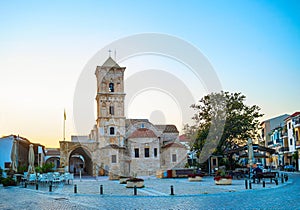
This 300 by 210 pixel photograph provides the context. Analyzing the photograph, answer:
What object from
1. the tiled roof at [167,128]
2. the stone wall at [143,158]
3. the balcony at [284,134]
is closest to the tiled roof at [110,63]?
the stone wall at [143,158]

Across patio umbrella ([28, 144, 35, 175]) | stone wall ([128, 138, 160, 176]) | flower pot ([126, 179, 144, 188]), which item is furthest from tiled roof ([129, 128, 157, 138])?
flower pot ([126, 179, 144, 188])

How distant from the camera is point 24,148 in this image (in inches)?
A: 1868

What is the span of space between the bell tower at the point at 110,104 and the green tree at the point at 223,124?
13.1 metres

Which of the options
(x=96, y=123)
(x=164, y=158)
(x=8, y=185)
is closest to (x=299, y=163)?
(x=164, y=158)

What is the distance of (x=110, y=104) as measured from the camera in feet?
155

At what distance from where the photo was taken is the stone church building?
44.6m

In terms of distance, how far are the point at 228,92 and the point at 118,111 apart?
1683cm

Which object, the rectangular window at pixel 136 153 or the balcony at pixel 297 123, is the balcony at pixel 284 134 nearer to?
the balcony at pixel 297 123

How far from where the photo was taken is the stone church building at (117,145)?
4459 centimetres

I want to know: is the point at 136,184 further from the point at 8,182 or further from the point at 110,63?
the point at 110,63

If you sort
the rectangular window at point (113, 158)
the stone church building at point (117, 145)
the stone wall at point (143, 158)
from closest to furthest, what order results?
the rectangular window at point (113, 158) < the stone church building at point (117, 145) < the stone wall at point (143, 158)

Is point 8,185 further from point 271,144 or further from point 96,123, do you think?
point 271,144

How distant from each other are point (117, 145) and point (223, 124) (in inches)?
634

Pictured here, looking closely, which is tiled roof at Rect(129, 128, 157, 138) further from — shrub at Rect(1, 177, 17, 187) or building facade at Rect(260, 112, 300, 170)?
shrub at Rect(1, 177, 17, 187)
